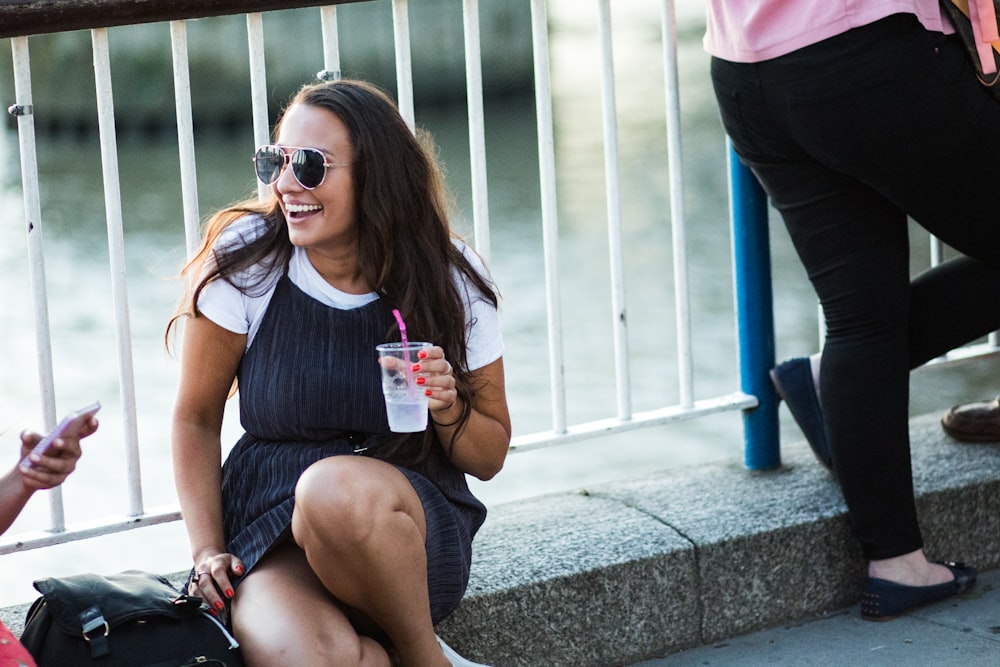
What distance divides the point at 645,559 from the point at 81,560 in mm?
1859

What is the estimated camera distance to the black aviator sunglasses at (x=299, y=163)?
2.13 meters

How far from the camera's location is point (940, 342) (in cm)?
273

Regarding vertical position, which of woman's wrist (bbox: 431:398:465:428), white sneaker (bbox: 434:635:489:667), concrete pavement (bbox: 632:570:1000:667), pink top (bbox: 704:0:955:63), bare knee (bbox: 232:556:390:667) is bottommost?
concrete pavement (bbox: 632:570:1000:667)

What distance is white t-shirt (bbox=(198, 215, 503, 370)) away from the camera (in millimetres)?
2209

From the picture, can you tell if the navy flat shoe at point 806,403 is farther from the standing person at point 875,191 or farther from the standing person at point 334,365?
the standing person at point 334,365

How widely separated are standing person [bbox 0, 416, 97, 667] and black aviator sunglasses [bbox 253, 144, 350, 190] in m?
0.53

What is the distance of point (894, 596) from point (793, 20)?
1138 millimetres

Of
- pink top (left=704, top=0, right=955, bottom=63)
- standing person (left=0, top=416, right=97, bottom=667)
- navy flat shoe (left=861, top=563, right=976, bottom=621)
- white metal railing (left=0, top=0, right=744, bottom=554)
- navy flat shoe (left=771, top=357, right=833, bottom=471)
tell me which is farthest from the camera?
navy flat shoe (left=771, top=357, right=833, bottom=471)

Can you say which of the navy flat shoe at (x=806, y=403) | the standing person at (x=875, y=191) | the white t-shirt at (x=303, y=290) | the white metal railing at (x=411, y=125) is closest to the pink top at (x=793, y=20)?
the standing person at (x=875, y=191)

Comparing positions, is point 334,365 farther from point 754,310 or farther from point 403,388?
point 754,310

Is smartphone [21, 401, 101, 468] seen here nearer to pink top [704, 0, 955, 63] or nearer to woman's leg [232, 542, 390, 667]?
woman's leg [232, 542, 390, 667]

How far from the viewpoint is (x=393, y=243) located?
2240mm

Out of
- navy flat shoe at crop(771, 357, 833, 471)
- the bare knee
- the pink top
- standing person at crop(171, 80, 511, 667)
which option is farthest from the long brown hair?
navy flat shoe at crop(771, 357, 833, 471)

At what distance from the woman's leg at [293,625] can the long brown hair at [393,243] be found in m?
0.26
